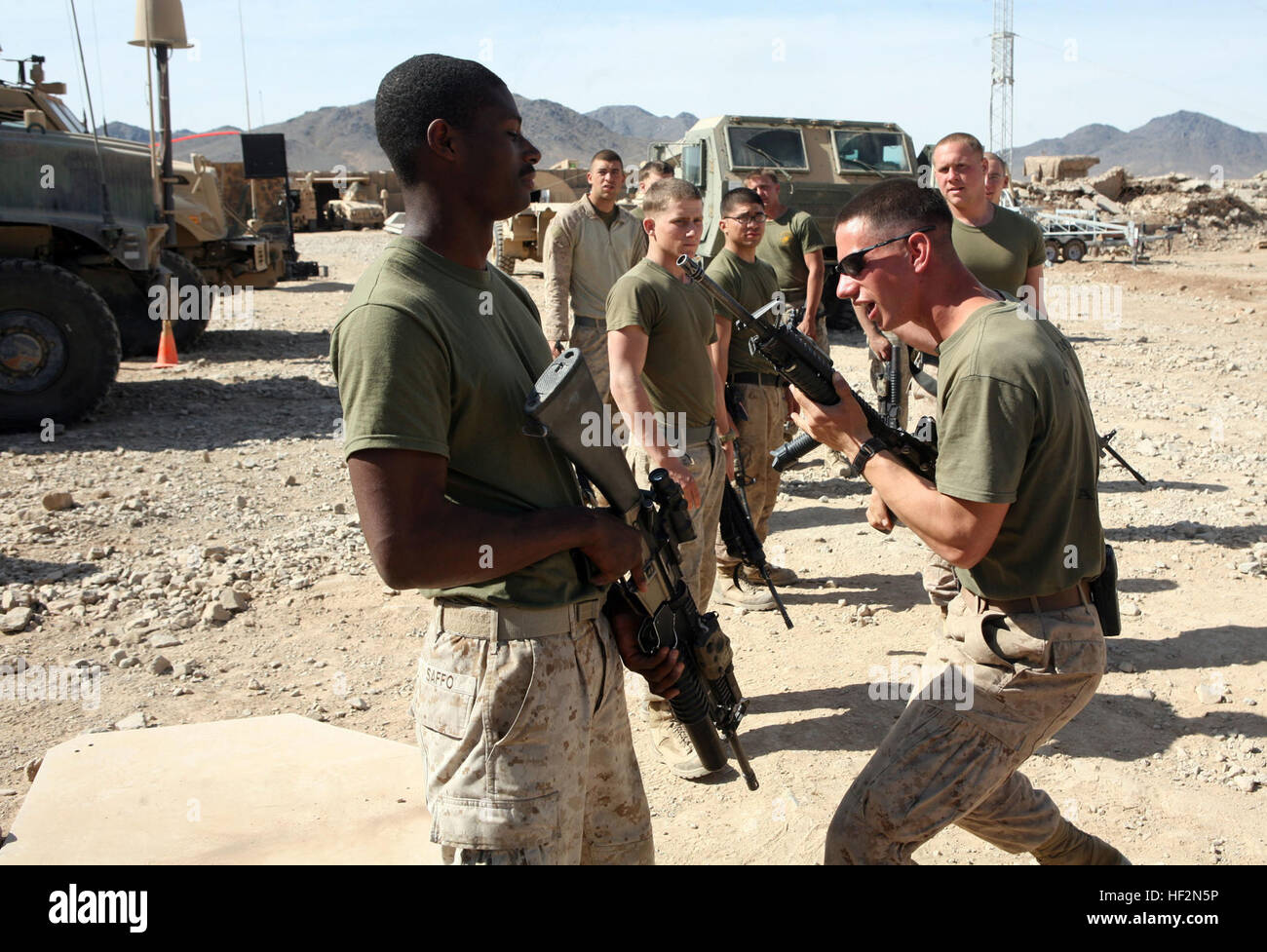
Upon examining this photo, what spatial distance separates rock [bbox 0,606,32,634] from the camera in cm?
481

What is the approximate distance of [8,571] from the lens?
17.7 ft

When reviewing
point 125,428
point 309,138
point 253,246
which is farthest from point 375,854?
point 309,138

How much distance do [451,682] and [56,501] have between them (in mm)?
5377

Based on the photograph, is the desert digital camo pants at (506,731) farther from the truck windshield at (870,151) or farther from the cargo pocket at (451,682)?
the truck windshield at (870,151)

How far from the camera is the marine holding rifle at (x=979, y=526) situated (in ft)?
7.13


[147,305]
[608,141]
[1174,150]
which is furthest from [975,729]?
[1174,150]

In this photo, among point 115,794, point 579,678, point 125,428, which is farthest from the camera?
point 125,428

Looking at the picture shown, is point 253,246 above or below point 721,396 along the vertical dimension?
above

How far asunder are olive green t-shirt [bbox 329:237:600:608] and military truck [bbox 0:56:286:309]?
915cm

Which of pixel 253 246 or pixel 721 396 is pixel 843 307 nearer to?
pixel 253 246

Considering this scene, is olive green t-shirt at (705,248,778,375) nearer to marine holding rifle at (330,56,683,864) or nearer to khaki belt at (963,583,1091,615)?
khaki belt at (963,583,1091,615)

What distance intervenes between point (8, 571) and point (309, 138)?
→ 434 feet
